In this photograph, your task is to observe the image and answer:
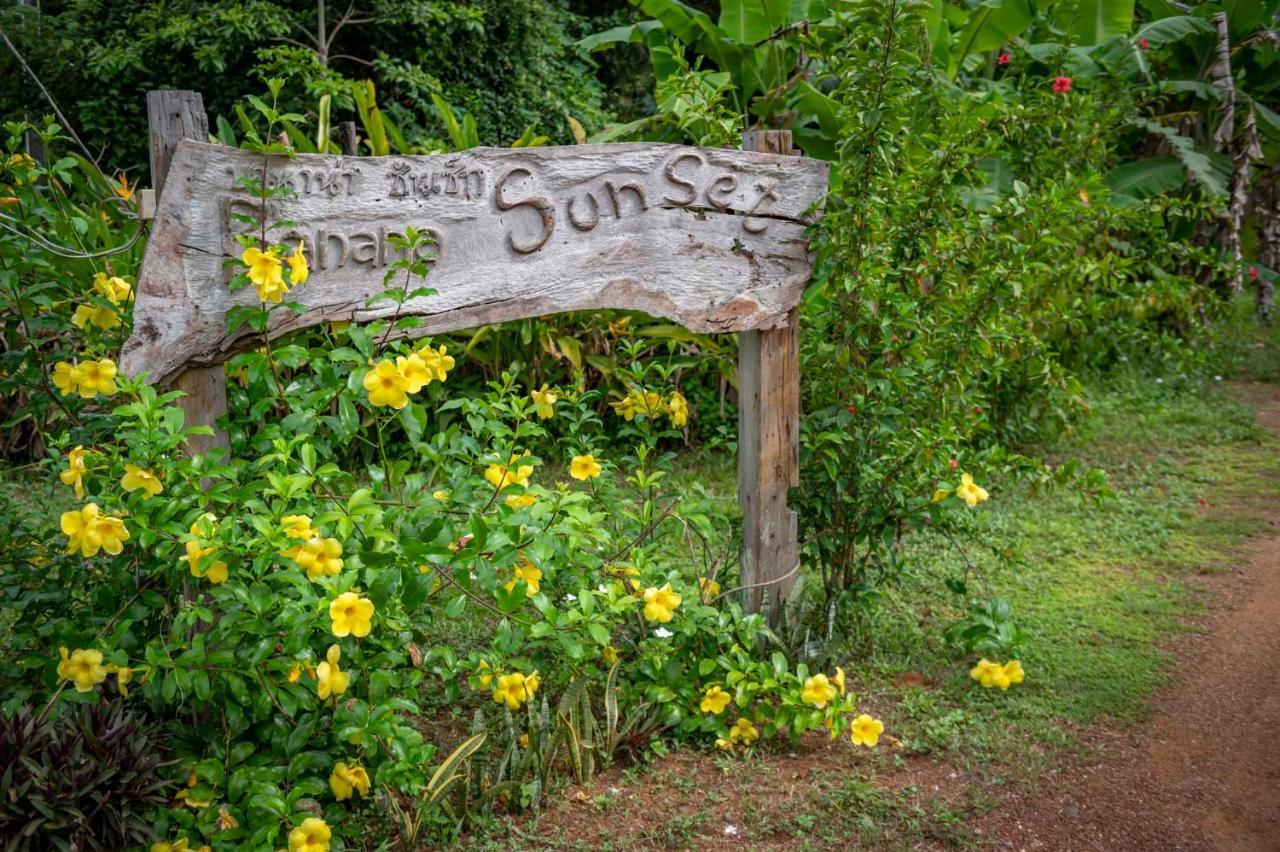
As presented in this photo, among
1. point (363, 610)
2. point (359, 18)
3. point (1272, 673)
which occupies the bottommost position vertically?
point (1272, 673)

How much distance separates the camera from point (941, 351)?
3705 mm

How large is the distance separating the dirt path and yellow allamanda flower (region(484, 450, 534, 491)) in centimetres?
149

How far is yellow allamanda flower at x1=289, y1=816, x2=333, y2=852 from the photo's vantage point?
2.39 m

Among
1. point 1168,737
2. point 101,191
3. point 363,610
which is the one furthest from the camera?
point 101,191

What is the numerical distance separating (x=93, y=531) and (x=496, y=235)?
3.94 feet

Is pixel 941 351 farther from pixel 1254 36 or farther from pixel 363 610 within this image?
pixel 1254 36

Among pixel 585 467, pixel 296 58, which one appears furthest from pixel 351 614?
pixel 296 58

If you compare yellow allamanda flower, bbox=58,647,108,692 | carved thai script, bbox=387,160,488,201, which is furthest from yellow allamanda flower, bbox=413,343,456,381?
yellow allamanda flower, bbox=58,647,108,692

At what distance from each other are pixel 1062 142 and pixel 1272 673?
2.65 meters

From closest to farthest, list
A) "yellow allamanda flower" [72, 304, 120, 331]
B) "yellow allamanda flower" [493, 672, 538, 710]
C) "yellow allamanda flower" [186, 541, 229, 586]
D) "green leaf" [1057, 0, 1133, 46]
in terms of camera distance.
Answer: "yellow allamanda flower" [186, 541, 229, 586], "yellow allamanda flower" [72, 304, 120, 331], "yellow allamanda flower" [493, 672, 538, 710], "green leaf" [1057, 0, 1133, 46]

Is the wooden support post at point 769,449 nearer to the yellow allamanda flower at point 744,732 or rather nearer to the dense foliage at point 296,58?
the yellow allamanda flower at point 744,732

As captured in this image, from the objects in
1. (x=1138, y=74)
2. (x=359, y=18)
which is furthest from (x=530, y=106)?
(x=1138, y=74)

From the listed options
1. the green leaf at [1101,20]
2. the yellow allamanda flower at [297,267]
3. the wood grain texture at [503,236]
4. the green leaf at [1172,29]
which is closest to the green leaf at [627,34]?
the green leaf at [1101,20]

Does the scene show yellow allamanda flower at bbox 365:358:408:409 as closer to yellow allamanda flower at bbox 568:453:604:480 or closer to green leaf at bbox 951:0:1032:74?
yellow allamanda flower at bbox 568:453:604:480
